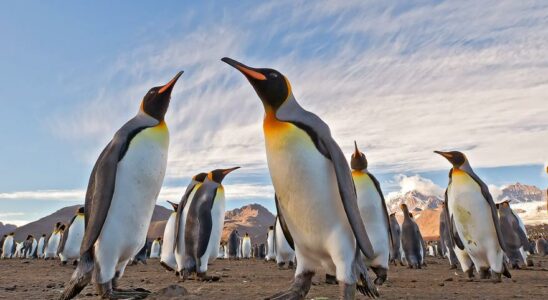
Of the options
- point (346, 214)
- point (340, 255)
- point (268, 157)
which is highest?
point (268, 157)

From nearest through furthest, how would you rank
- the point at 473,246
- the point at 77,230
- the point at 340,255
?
the point at 340,255
the point at 473,246
the point at 77,230

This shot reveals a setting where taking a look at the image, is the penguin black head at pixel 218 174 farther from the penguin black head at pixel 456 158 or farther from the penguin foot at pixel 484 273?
the penguin foot at pixel 484 273

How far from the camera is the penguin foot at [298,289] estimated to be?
403cm

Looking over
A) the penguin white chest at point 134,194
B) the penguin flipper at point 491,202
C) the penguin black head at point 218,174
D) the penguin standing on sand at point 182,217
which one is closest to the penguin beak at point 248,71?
the penguin white chest at point 134,194

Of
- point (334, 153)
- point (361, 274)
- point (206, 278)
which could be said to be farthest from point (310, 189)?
point (206, 278)

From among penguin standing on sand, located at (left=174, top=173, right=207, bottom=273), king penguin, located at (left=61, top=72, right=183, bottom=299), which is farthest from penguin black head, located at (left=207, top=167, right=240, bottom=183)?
king penguin, located at (left=61, top=72, right=183, bottom=299)

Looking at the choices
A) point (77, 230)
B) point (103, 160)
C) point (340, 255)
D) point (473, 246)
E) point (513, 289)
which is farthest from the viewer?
point (77, 230)

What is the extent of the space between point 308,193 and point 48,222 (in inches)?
4181

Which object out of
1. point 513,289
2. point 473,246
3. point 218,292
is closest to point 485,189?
point 473,246

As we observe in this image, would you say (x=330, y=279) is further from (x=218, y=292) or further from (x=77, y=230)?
(x=77, y=230)

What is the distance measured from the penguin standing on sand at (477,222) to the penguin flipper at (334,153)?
4410 mm

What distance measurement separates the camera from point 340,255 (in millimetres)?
3781

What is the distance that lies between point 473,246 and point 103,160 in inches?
227

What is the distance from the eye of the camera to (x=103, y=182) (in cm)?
479
